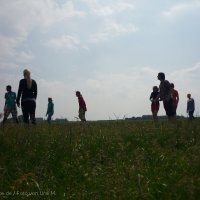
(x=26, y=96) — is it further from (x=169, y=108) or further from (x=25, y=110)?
(x=169, y=108)

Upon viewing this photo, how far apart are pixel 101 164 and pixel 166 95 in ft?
25.0

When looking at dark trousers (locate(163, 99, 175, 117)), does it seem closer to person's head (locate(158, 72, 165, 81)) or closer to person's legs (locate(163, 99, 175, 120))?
person's legs (locate(163, 99, 175, 120))

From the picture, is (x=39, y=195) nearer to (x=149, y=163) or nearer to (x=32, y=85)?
(x=149, y=163)

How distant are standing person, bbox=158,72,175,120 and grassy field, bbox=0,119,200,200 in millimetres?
4079

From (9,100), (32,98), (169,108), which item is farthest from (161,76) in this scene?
(9,100)

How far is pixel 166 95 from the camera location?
49.9 feet

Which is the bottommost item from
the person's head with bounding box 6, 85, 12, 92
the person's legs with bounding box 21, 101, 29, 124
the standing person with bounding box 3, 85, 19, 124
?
the person's legs with bounding box 21, 101, 29, 124

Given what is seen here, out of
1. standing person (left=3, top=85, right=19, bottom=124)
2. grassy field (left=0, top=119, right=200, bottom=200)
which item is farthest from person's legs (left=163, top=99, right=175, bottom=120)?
standing person (left=3, top=85, right=19, bottom=124)

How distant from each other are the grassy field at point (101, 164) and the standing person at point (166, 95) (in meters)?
4.08

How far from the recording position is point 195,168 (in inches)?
266

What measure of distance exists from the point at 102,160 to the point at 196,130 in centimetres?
293

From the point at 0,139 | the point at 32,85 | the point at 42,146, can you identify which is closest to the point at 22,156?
the point at 42,146

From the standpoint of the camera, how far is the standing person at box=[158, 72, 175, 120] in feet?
49.8

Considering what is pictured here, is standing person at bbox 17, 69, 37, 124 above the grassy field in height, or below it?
above
